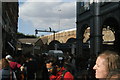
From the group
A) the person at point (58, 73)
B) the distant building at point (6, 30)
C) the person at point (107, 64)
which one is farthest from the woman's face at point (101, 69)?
the distant building at point (6, 30)

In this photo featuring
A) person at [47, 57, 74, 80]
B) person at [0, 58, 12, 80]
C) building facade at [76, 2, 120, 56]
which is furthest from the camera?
building facade at [76, 2, 120, 56]

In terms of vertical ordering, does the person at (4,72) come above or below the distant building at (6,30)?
below

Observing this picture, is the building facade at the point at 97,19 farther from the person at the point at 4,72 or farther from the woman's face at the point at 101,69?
the woman's face at the point at 101,69

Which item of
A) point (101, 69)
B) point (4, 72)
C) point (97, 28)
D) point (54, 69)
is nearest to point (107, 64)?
point (101, 69)

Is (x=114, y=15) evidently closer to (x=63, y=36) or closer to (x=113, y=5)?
(x=113, y=5)

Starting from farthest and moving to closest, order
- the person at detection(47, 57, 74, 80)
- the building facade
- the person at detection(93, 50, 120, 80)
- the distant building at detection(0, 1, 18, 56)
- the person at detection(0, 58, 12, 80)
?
the building facade, the distant building at detection(0, 1, 18, 56), the person at detection(47, 57, 74, 80), the person at detection(0, 58, 12, 80), the person at detection(93, 50, 120, 80)

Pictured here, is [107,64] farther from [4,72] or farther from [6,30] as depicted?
[6,30]

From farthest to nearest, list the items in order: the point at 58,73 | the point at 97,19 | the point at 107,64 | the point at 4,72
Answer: the point at 97,19, the point at 58,73, the point at 4,72, the point at 107,64

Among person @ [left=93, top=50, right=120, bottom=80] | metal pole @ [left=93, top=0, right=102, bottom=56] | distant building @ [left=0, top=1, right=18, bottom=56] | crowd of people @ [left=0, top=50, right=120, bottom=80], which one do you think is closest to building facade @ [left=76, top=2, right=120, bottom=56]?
metal pole @ [left=93, top=0, right=102, bottom=56]

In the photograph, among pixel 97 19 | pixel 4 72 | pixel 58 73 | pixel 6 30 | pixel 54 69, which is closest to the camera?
pixel 4 72

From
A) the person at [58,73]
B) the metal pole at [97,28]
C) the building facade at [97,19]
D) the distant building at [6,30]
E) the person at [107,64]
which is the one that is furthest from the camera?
the metal pole at [97,28]

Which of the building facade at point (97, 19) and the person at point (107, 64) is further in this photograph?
the building facade at point (97, 19)

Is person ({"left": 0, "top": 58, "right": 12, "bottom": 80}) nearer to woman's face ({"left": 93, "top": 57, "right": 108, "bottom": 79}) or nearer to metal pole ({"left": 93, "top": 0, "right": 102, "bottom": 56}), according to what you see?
woman's face ({"left": 93, "top": 57, "right": 108, "bottom": 79})

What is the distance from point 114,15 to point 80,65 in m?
10.2
